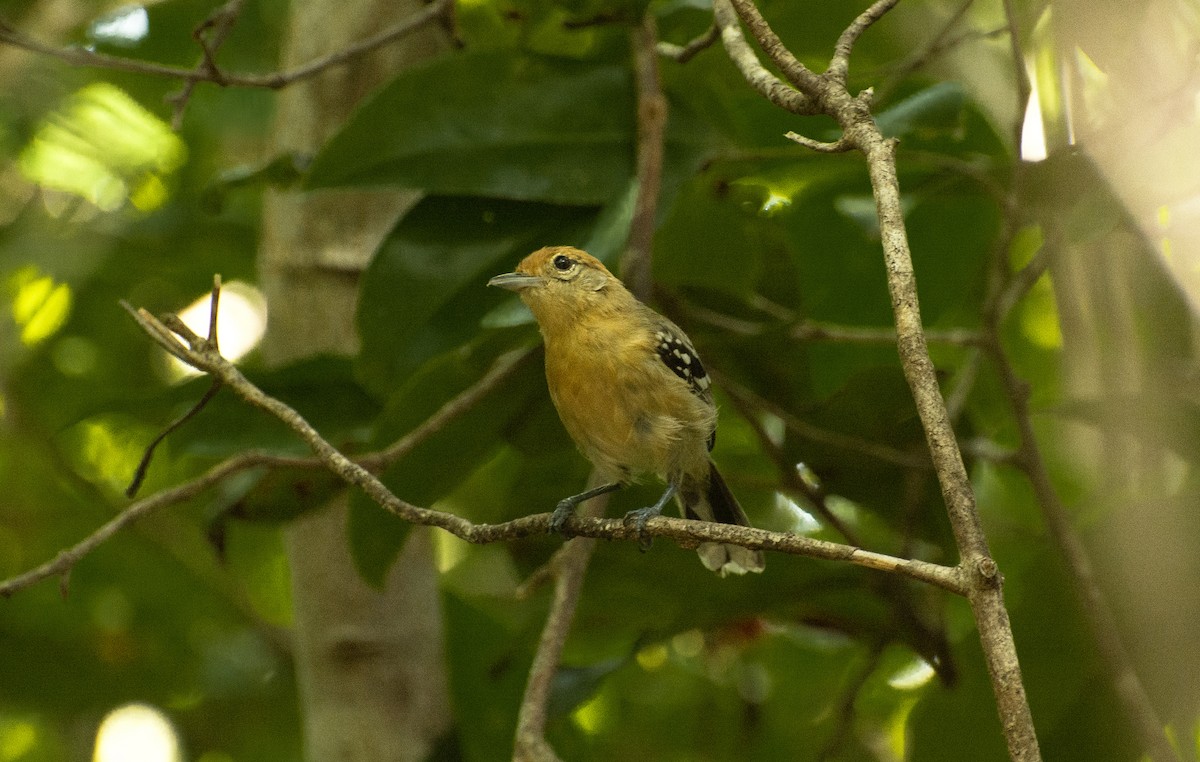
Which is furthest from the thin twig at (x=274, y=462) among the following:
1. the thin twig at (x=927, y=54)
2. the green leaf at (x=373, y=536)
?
the thin twig at (x=927, y=54)

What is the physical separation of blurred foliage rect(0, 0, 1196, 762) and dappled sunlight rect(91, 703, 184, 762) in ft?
0.22

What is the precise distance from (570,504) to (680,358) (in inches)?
20.1

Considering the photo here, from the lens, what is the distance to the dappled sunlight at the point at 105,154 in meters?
5.49

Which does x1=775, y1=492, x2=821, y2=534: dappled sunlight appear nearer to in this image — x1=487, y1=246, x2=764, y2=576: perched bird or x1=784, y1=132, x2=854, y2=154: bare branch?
x1=487, y1=246, x2=764, y2=576: perched bird

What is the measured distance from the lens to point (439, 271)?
3.58 meters

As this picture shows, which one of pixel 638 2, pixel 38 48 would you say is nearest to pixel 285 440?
pixel 38 48

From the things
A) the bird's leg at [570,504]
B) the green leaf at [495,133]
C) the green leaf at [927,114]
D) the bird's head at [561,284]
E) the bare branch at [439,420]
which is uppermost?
the green leaf at [495,133]

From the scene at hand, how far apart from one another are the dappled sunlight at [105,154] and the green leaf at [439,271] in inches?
101

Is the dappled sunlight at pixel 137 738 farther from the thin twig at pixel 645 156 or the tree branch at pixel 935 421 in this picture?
the tree branch at pixel 935 421

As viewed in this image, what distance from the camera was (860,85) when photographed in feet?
14.0

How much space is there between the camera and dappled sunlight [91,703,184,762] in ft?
17.2

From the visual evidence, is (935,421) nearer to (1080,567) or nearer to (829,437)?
(1080,567)

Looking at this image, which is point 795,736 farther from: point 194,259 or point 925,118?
point 194,259

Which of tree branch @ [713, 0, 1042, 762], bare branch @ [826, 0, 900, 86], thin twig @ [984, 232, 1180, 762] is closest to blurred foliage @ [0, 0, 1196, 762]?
thin twig @ [984, 232, 1180, 762]
